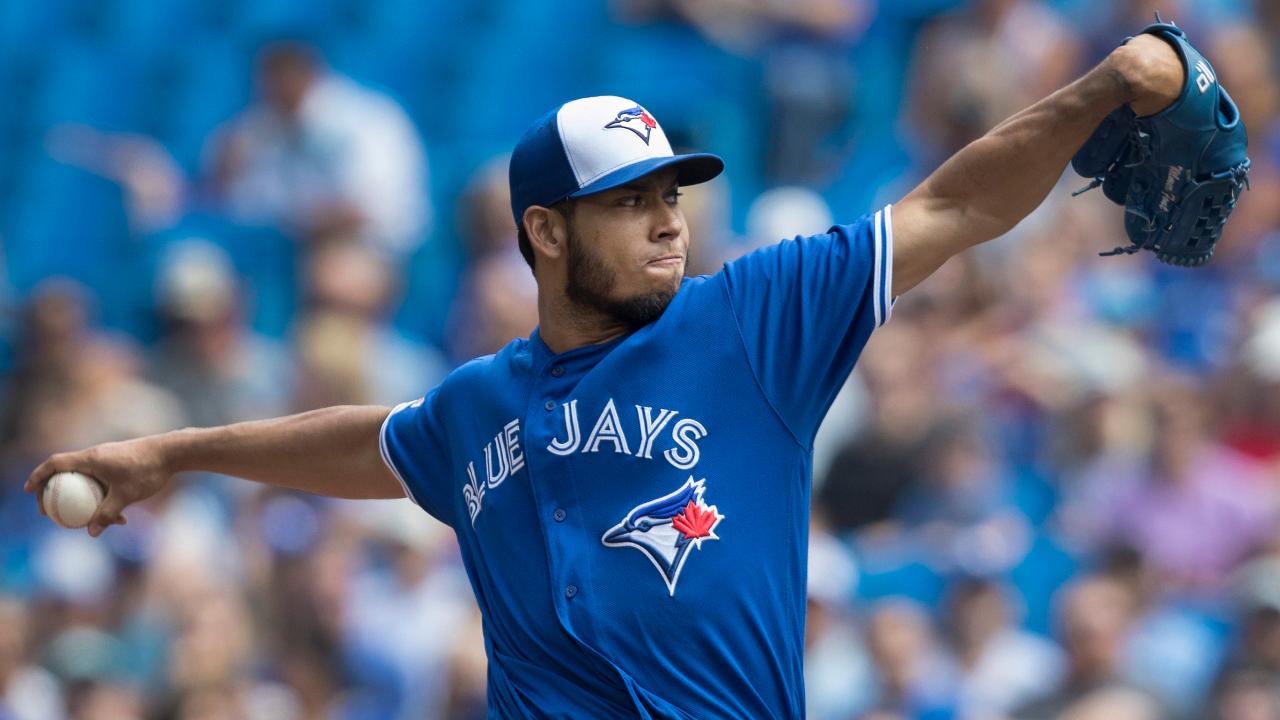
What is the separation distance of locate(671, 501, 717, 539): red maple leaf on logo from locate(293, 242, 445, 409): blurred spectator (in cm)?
466

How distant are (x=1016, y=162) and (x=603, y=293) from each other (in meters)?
0.80

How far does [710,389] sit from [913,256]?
44cm

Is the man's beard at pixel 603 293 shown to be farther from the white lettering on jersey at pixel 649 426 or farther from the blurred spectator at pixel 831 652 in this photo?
the blurred spectator at pixel 831 652

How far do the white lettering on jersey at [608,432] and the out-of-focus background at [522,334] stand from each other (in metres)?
3.15

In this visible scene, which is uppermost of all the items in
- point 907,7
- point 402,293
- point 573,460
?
point 907,7

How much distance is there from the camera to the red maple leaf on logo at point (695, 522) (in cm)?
343

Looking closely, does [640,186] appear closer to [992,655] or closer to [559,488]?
[559,488]

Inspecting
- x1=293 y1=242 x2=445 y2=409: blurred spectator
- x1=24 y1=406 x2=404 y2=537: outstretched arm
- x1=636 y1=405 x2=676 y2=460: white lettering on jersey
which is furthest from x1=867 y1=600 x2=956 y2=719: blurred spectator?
x1=636 y1=405 x2=676 y2=460: white lettering on jersey

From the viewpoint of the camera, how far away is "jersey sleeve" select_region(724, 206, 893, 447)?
11.3 ft

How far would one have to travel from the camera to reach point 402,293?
909 cm

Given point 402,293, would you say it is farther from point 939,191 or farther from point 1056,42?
point 939,191

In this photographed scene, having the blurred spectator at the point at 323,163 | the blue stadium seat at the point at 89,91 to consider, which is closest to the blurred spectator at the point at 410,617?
the blurred spectator at the point at 323,163

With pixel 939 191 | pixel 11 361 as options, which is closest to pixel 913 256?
pixel 939 191

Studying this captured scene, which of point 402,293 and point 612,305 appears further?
point 402,293
